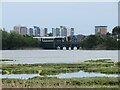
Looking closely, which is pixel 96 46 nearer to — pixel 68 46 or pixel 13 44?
pixel 68 46

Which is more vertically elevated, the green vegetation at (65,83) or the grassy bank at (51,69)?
the green vegetation at (65,83)

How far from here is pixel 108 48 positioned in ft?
320

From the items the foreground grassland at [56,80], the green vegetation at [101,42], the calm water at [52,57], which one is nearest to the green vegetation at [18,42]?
the calm water at [52,57]

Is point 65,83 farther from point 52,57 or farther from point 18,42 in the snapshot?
point 18,42

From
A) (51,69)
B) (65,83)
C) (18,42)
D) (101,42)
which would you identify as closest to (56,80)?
(65,83)

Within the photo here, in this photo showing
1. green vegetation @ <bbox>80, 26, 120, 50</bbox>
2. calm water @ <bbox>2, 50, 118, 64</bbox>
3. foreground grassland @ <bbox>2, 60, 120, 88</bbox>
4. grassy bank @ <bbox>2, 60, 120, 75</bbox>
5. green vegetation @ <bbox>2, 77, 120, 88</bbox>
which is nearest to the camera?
green vegetation @ <bbox>2, 77, 120, 88</bbox>

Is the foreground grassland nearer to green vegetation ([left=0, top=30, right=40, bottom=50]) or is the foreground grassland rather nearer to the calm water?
the calm water

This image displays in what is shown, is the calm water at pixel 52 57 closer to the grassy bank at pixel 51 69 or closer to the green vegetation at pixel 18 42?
the green vegetation at pixel 18 42

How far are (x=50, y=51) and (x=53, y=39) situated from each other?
8.89m

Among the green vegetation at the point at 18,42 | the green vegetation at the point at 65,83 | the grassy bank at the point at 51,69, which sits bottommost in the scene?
the grassy bank at the point at 51,69

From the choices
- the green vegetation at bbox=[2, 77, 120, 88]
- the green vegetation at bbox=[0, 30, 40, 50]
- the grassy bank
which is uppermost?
the green vegetation at bbox=[0, 30, 40, 50]

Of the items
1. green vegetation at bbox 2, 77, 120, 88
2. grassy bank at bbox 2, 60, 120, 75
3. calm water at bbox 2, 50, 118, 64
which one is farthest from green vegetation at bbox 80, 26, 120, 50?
green vegetation at bbox 2, 77, 120, 88

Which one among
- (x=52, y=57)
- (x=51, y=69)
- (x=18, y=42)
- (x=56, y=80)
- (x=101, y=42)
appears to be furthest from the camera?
(x=101, y=42)

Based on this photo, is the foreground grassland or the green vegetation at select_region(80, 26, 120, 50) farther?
the green vegetation at select_region(80, 26, 120, 50)
